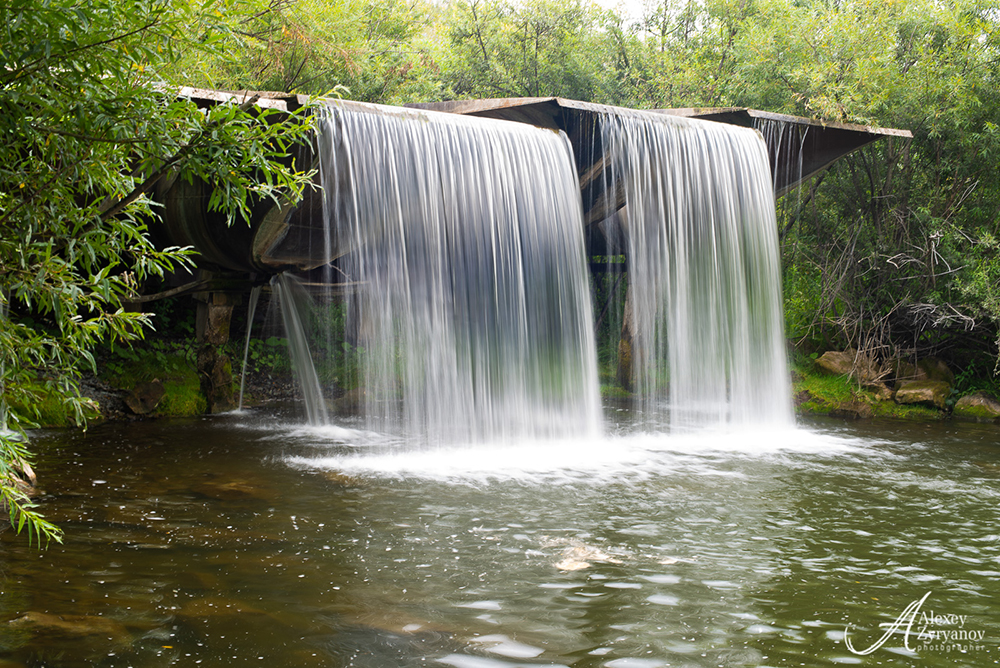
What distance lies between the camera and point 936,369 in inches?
549

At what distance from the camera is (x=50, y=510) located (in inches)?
229

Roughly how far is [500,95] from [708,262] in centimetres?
1287

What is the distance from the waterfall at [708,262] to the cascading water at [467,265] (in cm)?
155

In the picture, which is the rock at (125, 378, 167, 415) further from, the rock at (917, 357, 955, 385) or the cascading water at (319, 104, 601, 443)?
the rock at (917, 357, 955, 385)

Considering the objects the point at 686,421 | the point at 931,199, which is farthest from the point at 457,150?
the point at 931,199

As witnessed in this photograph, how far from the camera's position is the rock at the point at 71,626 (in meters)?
3.69

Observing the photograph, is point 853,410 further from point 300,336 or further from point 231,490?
point 231,490

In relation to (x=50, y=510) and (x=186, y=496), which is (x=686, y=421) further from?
(x=50, y=510)

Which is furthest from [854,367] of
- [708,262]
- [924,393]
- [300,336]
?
[300,336]

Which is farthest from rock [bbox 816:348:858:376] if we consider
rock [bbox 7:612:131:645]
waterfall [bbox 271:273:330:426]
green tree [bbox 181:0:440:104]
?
rock [bbox 7:612:131:645]

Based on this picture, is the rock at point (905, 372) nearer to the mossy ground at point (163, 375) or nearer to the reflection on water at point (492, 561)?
the reflection on water at point (492, 561)

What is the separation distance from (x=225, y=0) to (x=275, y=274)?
27.4 feet

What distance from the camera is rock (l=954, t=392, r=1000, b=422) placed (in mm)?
12695

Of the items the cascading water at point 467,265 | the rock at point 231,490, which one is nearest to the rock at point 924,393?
the cascading water at point 467,265
